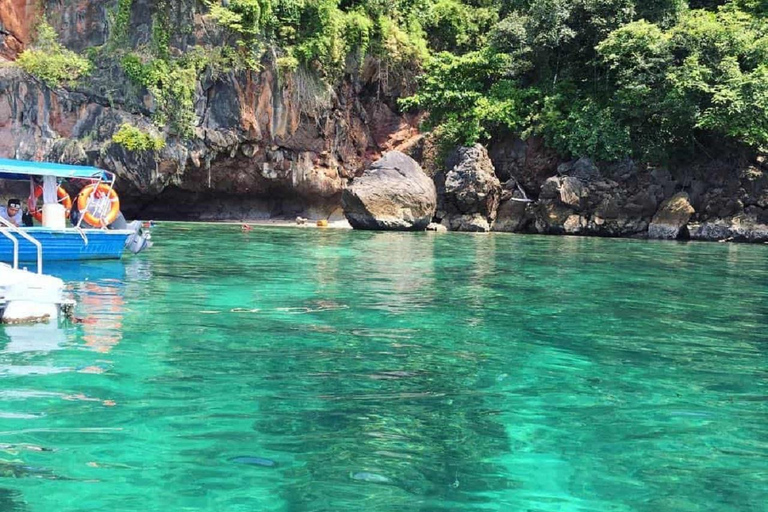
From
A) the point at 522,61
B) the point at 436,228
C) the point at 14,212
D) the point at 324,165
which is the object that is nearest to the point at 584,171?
the point at 522,61

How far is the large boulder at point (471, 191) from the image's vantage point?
26375 mm

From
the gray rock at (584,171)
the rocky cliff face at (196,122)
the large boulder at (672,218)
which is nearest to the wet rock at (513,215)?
the gray rock at (584,171)

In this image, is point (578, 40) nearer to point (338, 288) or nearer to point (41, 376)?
point (338, 288)

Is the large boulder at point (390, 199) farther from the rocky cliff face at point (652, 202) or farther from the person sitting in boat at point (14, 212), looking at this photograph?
the person sitting in boat at point (14, 212)

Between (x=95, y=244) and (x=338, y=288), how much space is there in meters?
5.98

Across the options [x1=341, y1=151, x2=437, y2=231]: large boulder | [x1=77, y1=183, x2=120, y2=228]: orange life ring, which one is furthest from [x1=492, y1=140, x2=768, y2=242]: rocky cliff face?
[x1=77, y1=183, x2=120, y2=228]: orange life ring

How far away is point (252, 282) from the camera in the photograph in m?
12.1

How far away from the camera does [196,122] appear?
28328 millimetres

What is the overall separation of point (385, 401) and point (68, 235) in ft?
35.0

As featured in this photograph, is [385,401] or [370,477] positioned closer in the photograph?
[370,477]

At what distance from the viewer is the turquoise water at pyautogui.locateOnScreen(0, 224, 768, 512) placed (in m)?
4.07

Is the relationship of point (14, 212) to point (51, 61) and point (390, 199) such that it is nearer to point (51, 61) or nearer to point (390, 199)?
point (390, 199)

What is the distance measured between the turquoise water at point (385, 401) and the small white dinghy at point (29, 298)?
27 centimetres

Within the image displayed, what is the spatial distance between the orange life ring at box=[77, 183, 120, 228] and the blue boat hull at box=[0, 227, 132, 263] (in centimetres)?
70
